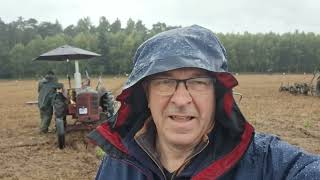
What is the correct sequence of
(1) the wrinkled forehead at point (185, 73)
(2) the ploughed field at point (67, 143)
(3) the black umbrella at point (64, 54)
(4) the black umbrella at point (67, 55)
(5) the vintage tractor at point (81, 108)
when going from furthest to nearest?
(3) the black umbrella at point (64, 54)
(4) the black umbrella at point (67, 55)
(5) the vintage tractor at point (81, 108)
(2) the ploughed field at point (67, 143)
(1) the wrinkled forehead at point (185, 73)

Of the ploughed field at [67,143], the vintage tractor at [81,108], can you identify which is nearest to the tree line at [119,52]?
the ploughed field at [67,143]

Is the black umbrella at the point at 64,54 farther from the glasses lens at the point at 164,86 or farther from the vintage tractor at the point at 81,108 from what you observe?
the glasses lens at the point at 164,86

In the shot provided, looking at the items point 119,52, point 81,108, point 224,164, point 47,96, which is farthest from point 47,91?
point 119,52

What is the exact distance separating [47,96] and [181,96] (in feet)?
35.8

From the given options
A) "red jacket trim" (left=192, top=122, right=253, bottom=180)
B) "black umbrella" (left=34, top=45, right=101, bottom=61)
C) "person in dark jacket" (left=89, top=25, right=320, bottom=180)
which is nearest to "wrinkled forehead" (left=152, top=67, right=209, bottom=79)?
"person in dark jacket" (left=89, top=25, right=320, bottom=180)

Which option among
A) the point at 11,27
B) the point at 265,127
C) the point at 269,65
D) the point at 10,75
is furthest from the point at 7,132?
the point at 11,27

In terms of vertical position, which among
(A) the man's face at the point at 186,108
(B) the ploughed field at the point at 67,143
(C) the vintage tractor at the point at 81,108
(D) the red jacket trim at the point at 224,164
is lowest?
(B) the ploughed field at the point at 67,143

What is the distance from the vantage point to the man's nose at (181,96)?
5.69ft

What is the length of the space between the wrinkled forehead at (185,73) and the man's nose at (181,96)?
3 cm

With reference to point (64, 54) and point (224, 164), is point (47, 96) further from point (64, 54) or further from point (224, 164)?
point (224, 164)

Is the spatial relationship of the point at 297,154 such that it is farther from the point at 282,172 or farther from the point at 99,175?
the point at 99,175

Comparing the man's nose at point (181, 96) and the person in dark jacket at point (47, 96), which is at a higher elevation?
the man's nose at point (181, 96)

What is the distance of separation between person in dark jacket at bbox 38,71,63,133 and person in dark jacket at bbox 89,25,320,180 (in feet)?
33.9

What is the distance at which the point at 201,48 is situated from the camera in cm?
165
